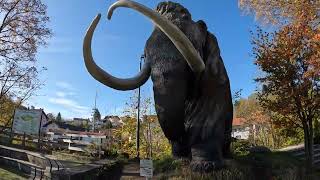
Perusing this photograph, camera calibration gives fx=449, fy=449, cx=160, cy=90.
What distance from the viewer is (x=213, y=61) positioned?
22.2 ft

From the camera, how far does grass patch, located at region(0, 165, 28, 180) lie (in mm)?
14719

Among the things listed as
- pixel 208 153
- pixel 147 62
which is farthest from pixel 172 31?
pixel 208 153

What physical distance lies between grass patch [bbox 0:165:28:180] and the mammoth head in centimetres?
962

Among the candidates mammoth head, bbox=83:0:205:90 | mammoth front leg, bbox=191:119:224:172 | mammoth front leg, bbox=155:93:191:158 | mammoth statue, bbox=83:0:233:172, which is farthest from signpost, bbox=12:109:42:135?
mammoth front leg, bbox=191:119:224:172

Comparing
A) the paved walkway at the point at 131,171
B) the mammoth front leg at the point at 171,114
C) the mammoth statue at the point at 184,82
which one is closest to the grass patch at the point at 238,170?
the mammoth statue at the point at 184,82

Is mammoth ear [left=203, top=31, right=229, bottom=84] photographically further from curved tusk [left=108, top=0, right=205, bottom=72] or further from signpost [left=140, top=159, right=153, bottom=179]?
signpost [left=140, top=159, right=153, bottom=179]

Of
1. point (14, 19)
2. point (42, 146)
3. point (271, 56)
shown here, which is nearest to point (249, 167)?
point (271, 56)

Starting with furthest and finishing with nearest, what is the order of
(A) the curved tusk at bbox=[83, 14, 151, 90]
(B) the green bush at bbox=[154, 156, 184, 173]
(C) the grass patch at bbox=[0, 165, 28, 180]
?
(C) the grass patch at bbox=[0, 165, 28, 180] < (A) the curved tusk at bbox=[83, 14, 151, 90] < (B) the green bush at bbox=[154, 156, 184, 173]

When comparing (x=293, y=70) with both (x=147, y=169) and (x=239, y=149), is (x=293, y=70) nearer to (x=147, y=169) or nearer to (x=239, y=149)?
(x=239, y=149)

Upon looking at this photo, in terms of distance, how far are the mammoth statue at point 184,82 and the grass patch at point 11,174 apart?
9793 millimetres

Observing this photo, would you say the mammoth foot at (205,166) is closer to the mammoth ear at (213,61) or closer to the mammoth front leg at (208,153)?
the mammoth front leg at (208,153)

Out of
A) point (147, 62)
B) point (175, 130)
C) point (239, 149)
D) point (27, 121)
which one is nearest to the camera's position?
point (175, 130)

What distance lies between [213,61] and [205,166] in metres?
1.79

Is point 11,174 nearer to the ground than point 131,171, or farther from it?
nearer to the ground
